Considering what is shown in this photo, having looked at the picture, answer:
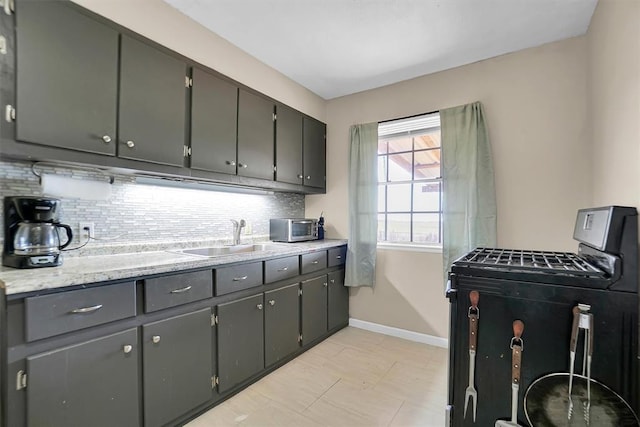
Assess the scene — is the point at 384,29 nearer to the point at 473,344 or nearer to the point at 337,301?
the point at 473,344

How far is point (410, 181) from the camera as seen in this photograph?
311 cm

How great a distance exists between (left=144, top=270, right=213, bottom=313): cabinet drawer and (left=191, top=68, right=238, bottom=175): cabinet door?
80cm

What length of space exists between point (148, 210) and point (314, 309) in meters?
1.65

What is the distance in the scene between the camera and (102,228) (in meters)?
1.89

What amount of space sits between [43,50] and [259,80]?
1570mm

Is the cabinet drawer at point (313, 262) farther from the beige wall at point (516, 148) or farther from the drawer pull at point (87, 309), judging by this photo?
the drawer pull at point (87, 309)

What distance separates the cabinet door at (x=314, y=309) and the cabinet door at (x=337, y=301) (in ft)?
0.32

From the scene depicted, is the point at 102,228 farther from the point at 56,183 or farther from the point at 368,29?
the point at 368,29

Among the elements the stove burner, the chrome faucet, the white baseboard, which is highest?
the chrome faucet

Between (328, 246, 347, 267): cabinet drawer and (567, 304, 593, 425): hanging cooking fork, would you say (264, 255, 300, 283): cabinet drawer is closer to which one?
(328, 246, 347, 267): cabinet drawer

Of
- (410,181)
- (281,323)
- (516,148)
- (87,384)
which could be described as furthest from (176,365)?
(516,148)

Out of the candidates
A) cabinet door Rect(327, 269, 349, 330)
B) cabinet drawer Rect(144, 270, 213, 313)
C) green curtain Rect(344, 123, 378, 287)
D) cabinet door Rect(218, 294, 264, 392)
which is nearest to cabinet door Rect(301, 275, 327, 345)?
cabinet door Rect(327, 269, 349, 330)

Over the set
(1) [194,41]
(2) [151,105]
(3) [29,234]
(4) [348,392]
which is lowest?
(4) [348,392]

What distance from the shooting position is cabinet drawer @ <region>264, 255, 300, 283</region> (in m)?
2.28
